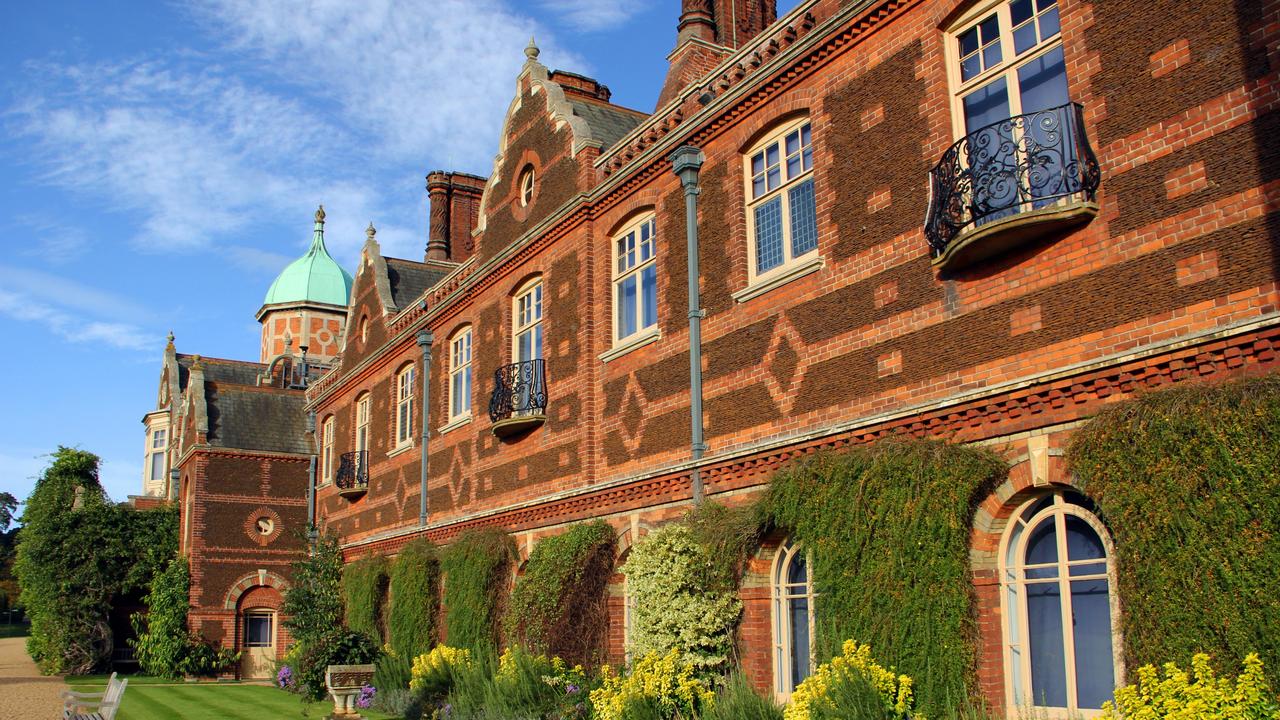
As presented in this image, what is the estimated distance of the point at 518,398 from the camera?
1998 cm

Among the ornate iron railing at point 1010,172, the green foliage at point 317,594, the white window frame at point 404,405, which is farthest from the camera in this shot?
the white window frame at point 404,405

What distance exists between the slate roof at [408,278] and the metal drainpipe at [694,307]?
15638 mm

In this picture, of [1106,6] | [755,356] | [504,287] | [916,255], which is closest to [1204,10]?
[1106,6]

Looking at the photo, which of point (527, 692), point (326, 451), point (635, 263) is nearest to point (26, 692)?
point (326, 451)

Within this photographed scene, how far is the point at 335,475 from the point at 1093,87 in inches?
1011

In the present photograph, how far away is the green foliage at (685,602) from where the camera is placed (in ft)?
44.3

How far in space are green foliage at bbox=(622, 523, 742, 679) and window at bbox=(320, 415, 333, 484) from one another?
69.4ft

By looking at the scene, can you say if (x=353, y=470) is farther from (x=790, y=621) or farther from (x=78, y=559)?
(x=790, y=621)

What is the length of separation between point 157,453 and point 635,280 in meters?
41.2

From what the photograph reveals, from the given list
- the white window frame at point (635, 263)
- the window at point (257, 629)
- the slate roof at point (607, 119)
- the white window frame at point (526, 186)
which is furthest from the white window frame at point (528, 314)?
the window at point (257, 629)

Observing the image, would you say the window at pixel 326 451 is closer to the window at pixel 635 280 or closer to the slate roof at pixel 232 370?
the slate roof at pixel 232 370

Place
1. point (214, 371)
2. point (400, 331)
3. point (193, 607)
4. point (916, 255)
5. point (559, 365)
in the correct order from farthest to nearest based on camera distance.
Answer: point (214, 371), point (193, 607), point (400, 331), point (559, 365), point (916, 255)

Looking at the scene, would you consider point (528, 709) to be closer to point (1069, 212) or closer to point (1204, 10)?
point (1069, 212)

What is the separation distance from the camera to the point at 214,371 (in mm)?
43906
